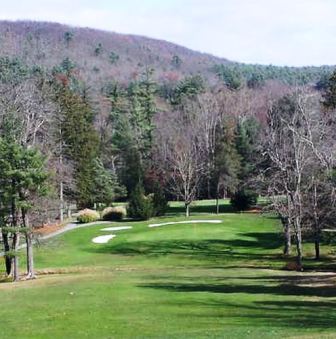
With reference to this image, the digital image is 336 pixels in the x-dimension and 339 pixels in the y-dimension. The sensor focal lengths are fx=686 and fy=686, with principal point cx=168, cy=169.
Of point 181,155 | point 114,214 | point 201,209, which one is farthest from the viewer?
point 201,209

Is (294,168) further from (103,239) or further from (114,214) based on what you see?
(114,214)

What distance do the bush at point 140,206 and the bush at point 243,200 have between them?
40.6 feet

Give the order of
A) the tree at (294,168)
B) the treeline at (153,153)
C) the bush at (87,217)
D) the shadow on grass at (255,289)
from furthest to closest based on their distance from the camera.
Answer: the bush at (87,217)
the tree at (294,168)
the treeline at (153,153)
the shadow on grass at (255,289)

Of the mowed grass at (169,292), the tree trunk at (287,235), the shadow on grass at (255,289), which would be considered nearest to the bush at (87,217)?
the mowed grass at (169,292)

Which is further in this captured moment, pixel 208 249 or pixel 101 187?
pixel 101 187

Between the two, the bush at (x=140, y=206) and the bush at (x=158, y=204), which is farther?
the bush at (x=158, y=204)

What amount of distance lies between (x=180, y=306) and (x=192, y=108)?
3499 inches

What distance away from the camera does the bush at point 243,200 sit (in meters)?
71.5

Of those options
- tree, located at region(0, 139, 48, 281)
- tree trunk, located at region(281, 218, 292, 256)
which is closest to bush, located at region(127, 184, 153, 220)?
tree trunk, located at region(281, 218, 292, 256)

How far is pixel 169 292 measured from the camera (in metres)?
26.6

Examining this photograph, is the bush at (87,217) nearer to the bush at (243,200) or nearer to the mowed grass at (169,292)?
the mowed grass at (169,292)

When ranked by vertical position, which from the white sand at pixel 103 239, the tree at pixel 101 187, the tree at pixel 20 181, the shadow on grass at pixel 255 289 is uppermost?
the tree at pixel 20 181

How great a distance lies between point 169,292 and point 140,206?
3595cm

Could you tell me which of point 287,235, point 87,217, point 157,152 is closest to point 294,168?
point 287,235
